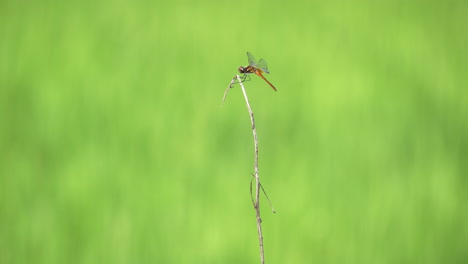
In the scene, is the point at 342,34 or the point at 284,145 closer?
the point at 284,145

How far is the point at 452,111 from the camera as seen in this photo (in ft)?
5.24

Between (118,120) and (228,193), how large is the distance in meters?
0.44

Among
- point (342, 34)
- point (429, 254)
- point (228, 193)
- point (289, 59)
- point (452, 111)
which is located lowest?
point (429, 254)

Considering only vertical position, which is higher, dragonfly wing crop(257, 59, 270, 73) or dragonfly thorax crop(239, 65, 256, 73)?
dragonfly wing crop(257, 59, 270, 73)

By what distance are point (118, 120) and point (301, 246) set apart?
2.27 ft

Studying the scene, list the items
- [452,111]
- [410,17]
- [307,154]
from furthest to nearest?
[410,17] → [452,111] → [307,154]

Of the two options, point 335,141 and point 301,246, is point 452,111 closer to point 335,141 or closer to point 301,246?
point 335,141

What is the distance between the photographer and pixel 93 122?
4.78 feet

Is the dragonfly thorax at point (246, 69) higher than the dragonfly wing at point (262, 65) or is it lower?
lower

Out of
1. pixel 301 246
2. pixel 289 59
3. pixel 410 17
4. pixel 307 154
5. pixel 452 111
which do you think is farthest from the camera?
pixel 410 17

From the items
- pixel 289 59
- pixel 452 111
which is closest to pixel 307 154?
pixel 289 59

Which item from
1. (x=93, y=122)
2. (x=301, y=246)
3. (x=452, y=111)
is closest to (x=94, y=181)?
(x=93, y=122)

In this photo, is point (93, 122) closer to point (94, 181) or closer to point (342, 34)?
point (94, 181)

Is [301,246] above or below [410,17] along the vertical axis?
below
